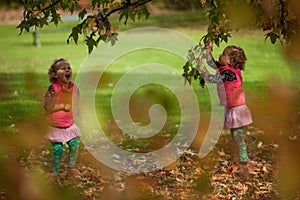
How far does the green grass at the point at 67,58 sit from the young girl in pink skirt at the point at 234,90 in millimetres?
327

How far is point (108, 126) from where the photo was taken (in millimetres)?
8914

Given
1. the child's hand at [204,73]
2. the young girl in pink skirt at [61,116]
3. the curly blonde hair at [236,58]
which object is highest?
the curly blonde hair at [236,58]

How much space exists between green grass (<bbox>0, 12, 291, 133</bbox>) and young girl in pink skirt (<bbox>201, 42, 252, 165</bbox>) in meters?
0.33

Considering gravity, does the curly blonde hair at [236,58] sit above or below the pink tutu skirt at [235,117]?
above

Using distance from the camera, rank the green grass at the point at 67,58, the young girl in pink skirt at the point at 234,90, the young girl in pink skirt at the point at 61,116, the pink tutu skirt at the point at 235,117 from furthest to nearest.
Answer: the green grass at the point at 67,58 → the pink tutu skirt at the point at 235,117 → the young girl in pink skirt at the point at 234,90 → the young girl in pink skirt at the point at 61,116

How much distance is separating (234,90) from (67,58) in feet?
41.3

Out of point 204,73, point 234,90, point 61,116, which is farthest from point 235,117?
point 61,116

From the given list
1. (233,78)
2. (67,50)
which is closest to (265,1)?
(233,78)

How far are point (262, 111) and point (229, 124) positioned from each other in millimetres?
4467

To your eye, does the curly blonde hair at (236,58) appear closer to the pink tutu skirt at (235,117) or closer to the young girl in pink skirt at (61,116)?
the pink tutu skirt at (235,117)

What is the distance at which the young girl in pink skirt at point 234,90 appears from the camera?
5.80 m

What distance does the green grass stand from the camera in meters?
9.63

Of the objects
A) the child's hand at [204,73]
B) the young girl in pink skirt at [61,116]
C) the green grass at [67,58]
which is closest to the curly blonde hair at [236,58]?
the green grass at [67,58]

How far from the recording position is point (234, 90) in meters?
5.96
